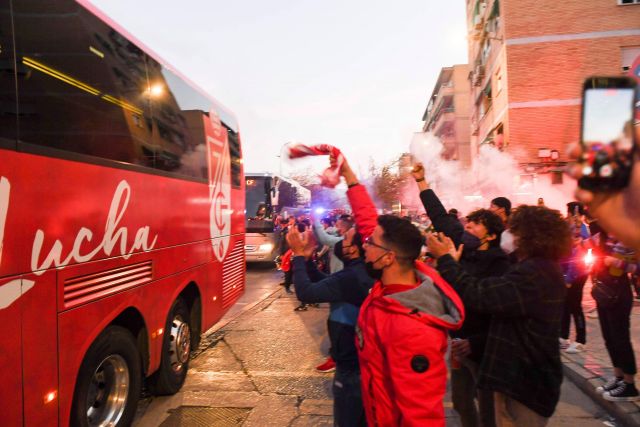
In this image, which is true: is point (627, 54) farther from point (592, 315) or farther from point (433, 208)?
point (433, 208)

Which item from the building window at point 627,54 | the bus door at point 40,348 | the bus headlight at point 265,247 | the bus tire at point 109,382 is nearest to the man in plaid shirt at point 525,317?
the bus door at point 40,348

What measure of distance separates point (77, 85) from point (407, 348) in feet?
9.92

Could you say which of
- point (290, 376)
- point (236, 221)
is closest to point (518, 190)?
point (236, 221)

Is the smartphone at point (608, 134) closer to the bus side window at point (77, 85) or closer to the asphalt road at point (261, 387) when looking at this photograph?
the bus side window at point (77, 85)

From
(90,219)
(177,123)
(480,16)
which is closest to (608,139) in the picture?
(90,219)

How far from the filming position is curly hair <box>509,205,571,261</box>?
259cm

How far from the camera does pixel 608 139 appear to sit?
107cm

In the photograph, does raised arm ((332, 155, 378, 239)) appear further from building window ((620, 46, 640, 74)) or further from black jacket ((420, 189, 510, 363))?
building window ((620, 46, 640, 74))

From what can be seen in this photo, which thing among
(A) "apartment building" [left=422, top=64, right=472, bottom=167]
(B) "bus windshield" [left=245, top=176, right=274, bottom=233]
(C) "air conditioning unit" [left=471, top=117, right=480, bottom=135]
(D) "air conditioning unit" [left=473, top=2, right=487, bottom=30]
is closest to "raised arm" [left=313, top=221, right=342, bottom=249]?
(B) "bus windshield" [left=245, top=176, right=274, bottom=233]

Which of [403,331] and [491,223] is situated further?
[491,223]

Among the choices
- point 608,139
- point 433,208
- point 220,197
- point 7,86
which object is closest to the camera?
point 608,139

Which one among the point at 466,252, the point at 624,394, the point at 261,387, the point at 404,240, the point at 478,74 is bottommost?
the point at 261,387

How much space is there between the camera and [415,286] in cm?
227

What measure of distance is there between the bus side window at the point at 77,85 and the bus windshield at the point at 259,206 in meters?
12.2
